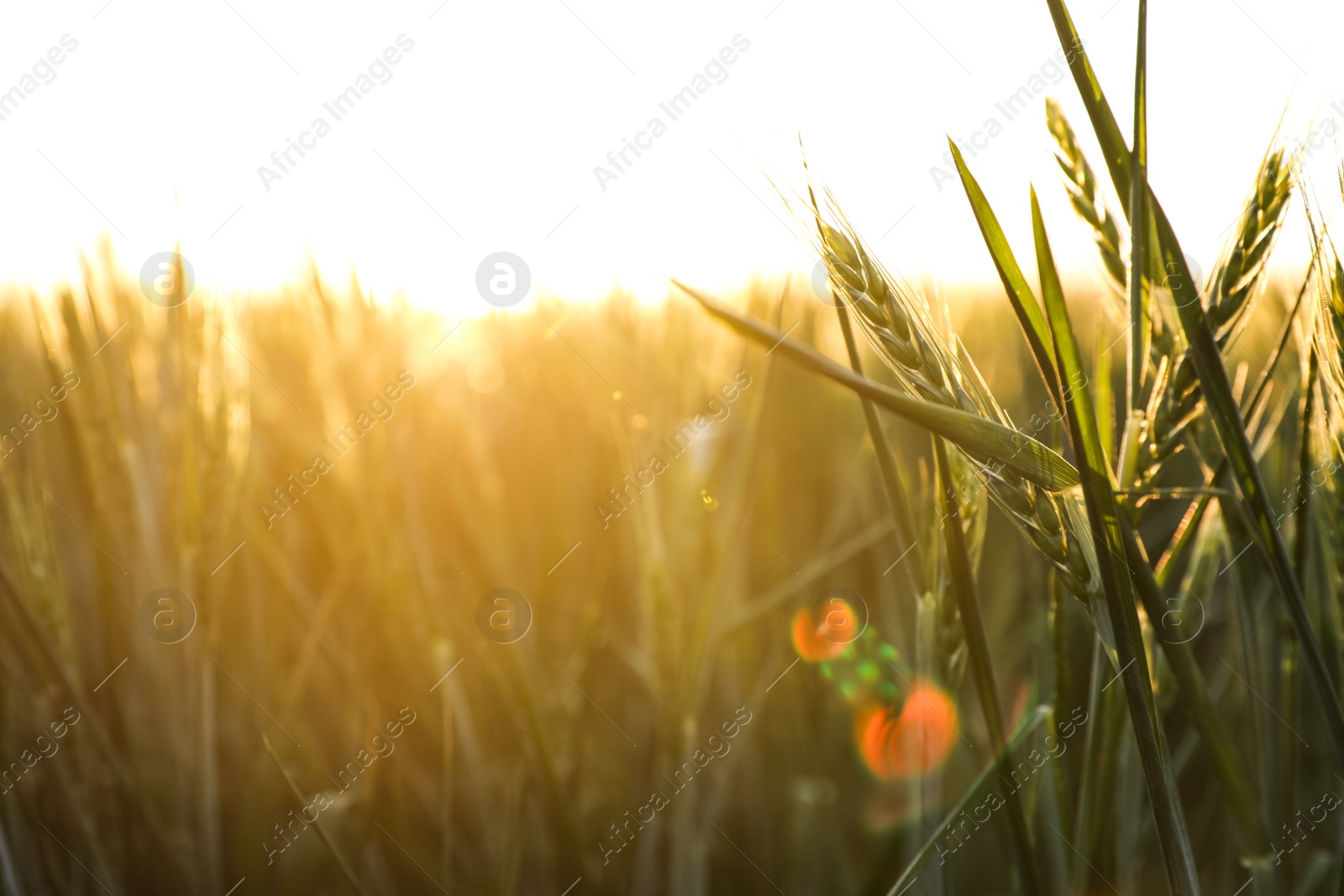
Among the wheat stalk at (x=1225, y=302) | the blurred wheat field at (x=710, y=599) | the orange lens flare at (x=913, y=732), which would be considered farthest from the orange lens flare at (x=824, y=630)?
the wheat stalk at (x=1225, y=302)

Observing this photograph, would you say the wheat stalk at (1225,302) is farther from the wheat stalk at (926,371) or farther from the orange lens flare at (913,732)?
the orange lens flare at (913,732)

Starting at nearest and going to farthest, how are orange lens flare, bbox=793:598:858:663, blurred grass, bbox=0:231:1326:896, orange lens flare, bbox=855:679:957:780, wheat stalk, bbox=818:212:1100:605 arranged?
wheat stalk, bbox=818:212:1100:605
orange lens flare, bbox=855:679:957:780
blurred grass, bbox=0:231:1326:896
orange lens flare, bbox=793:598:858:663

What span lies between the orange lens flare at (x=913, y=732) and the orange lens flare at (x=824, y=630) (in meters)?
0.13

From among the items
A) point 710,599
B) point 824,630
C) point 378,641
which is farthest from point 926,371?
point 378,641

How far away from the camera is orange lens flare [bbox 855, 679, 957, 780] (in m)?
0.74

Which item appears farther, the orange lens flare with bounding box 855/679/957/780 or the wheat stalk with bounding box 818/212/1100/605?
the orange lens flare with bounding box 855/679/957/780

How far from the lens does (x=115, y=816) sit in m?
1.21

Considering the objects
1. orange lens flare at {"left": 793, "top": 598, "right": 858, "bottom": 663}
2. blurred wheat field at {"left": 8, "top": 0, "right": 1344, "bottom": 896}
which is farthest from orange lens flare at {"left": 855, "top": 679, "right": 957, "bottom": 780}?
orange lens flare at {"left": 793, "top": 598, "right": 858, "bottom": 663}

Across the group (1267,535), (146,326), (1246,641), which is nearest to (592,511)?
(146,326)

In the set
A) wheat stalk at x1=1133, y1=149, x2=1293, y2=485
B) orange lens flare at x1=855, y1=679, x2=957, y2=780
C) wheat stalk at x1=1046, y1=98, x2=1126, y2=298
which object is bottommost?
orange lens flare at x1=855, y1=679, x2=957, y2=780

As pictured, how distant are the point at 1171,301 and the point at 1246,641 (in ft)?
A: 1.49

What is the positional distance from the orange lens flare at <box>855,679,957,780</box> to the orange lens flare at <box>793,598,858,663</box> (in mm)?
131

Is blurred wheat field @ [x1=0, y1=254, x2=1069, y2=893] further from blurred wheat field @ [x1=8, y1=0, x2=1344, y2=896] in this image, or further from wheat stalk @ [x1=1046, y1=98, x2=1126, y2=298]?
wheat stalk @ [x1=1046, y1=98, x2=1126, y2=298]

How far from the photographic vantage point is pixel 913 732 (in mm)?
987
